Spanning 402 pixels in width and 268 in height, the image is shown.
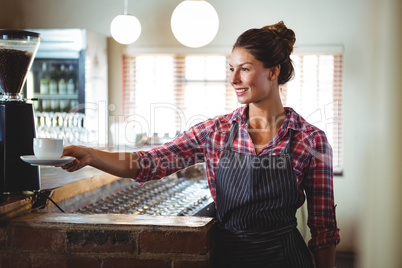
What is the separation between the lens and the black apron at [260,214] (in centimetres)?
131

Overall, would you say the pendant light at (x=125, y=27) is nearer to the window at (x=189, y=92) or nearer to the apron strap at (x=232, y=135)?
the window at (x=189, y=92)

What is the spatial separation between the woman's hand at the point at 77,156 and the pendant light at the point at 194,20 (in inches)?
76.9

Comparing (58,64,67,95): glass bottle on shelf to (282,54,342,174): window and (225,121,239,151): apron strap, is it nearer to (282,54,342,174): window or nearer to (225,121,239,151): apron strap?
(282,54,342,174): window

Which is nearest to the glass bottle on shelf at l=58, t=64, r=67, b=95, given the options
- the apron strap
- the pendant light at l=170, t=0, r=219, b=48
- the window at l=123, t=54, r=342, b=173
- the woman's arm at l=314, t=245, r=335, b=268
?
the window at l=123, t=54, r=342, b=173

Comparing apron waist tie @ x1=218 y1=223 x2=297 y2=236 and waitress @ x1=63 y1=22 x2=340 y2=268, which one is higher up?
waitress @ x1=63 y1=22 x2=340 y2=268

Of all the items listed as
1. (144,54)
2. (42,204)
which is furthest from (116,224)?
Result: (144,54)

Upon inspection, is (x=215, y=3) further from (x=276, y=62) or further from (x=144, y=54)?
(x=276, y=62)

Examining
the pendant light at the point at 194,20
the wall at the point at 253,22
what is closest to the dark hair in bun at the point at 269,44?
the pendant light at the point at 194,20

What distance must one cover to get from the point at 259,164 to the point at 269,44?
40 cm

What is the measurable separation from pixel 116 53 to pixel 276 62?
13.2ft

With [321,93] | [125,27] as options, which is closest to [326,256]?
[125,27]

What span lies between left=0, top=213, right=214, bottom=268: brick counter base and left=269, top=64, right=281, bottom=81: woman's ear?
0.53m

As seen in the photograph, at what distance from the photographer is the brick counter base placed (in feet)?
3.86

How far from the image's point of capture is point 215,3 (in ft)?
16.4
